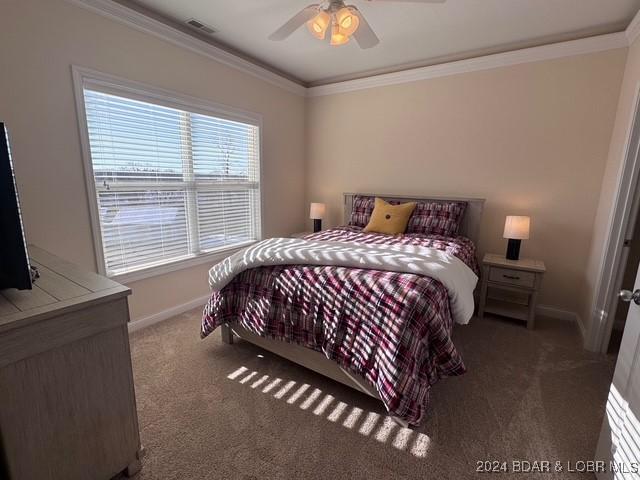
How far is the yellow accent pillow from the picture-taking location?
121 inches

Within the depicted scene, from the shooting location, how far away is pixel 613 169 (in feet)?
7.64

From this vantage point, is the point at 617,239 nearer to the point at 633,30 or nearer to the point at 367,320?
the point at 633,30

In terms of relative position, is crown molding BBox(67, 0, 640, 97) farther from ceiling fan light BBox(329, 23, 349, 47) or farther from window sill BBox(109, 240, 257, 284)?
window sill BBox(109, 240, 257, 284)

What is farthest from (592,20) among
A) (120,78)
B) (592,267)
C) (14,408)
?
(14,408)

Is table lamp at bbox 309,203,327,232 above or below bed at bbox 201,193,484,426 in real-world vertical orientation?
above

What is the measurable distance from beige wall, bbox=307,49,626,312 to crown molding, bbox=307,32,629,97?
0.06 m

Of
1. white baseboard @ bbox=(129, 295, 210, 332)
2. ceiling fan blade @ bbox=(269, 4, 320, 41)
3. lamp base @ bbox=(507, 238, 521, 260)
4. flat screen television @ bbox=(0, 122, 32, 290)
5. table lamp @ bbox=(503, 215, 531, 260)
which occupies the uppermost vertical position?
ceiling fan blade @ bbox=(269, 4, 320, 41)

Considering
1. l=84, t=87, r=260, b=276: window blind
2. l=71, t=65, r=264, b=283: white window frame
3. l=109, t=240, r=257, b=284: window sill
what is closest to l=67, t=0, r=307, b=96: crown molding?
l=71, t=65, r=264, b=283: white window frame

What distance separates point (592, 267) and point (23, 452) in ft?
11.9

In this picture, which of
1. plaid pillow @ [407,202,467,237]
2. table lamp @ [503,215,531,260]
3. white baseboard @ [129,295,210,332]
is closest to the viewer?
white baseboard @ [129,295,210,332]

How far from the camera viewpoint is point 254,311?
2.02m

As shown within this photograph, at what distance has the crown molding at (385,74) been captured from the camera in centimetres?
221

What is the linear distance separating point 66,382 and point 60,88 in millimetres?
1926

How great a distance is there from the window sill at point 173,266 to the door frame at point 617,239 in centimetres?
327
